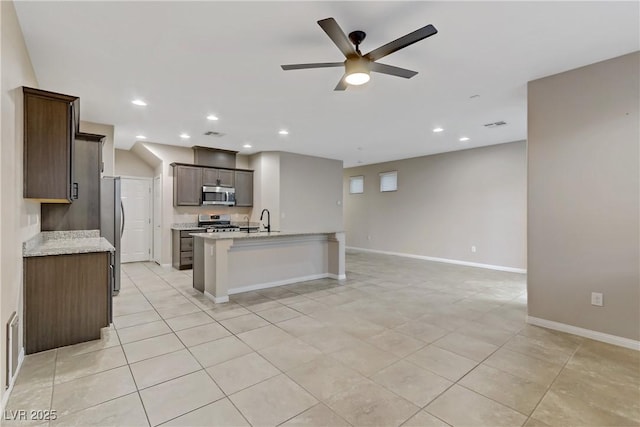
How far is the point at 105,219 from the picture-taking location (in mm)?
4426

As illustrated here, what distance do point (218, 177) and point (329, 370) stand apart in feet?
19.3

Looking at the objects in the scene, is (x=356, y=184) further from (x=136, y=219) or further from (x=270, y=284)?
(x=136, y=219)

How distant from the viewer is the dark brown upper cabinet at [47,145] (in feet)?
8.57

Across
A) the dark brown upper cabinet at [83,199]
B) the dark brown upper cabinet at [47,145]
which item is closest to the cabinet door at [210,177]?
the dark brown upper cabinet at [83,199]

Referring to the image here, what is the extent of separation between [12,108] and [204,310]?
269cm

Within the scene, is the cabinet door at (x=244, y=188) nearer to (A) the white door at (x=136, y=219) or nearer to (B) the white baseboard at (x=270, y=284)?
(A) the white door at (x=136, y=219)

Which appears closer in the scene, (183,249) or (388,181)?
(183,249)

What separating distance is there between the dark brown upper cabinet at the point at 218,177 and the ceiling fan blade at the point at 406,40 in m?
5.57

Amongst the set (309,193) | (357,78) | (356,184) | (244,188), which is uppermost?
(357,78)

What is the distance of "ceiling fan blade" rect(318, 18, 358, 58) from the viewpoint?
1959 millimetres

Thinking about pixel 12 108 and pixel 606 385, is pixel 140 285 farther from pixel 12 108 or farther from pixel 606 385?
pixel 606 385

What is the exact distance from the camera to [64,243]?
11.1 ft

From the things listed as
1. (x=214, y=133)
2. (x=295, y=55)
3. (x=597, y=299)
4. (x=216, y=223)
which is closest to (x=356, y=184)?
(x=216, y=223)

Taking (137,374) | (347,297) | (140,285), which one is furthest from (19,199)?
(347,297)
